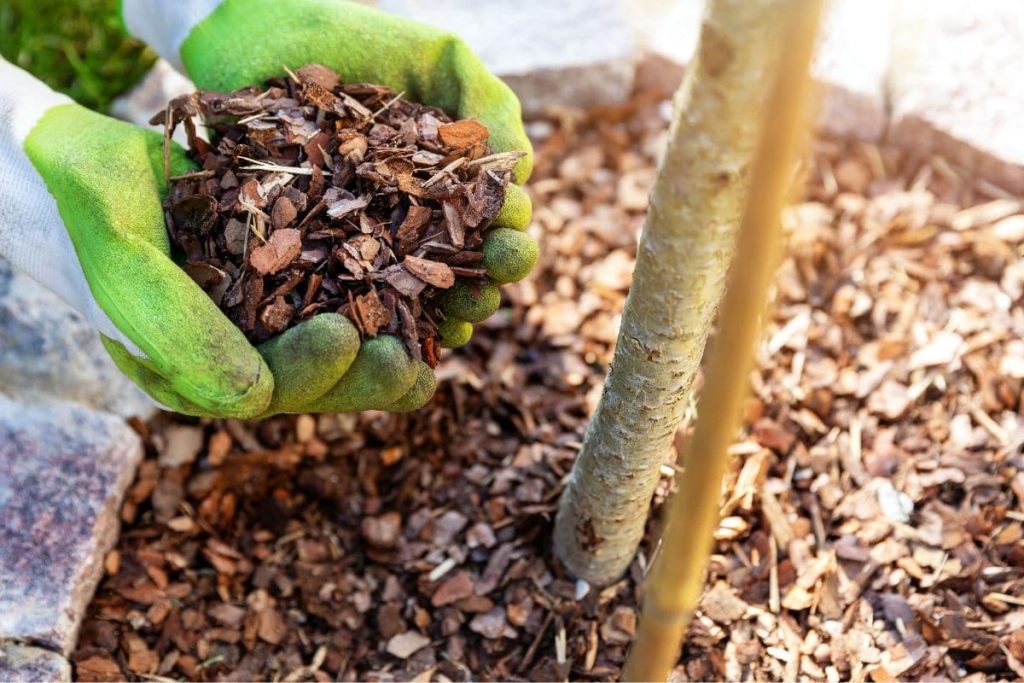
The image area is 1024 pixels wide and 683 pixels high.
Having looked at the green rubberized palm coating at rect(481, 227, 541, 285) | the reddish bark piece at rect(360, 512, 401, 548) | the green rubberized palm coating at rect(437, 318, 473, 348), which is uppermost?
the green rubberized palm coating at rect(481, 227, 541, 285)

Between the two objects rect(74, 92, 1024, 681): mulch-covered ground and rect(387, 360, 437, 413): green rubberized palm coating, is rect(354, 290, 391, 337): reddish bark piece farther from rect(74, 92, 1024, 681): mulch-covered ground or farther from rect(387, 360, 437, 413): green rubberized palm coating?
rect(74, 92, 1024, 681): mulch-covered ground

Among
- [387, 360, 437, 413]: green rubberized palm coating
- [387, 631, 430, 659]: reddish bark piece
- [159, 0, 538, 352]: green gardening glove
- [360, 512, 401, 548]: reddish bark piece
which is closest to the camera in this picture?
[387, 360, 437, 413]: green rubberized palm coating

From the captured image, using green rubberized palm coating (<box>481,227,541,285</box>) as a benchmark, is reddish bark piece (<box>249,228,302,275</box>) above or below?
below

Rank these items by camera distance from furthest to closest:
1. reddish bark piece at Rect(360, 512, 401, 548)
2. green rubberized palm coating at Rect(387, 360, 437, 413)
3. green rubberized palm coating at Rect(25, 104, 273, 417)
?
1. reddish bark piece at Rect(360, 512, 401, 548)
2. green rubberized palm coating at Rect(387, 360, 437, 413)
3. green rubberized palm coating at Rect(25, 104, 273, 417)

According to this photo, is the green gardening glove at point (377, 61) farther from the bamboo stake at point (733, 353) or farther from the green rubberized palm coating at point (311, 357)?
the bamboo stake at point (733, 353)

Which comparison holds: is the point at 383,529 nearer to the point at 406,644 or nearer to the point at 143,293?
the point at 406,644

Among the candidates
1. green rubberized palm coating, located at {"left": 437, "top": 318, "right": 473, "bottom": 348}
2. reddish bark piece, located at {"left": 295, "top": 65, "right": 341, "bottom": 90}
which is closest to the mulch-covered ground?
green rubberized palm coating, located at {"left": 437, "top": 318, "right": 473, "bottom": 348}

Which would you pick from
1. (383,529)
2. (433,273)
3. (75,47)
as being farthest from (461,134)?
(75,47)
